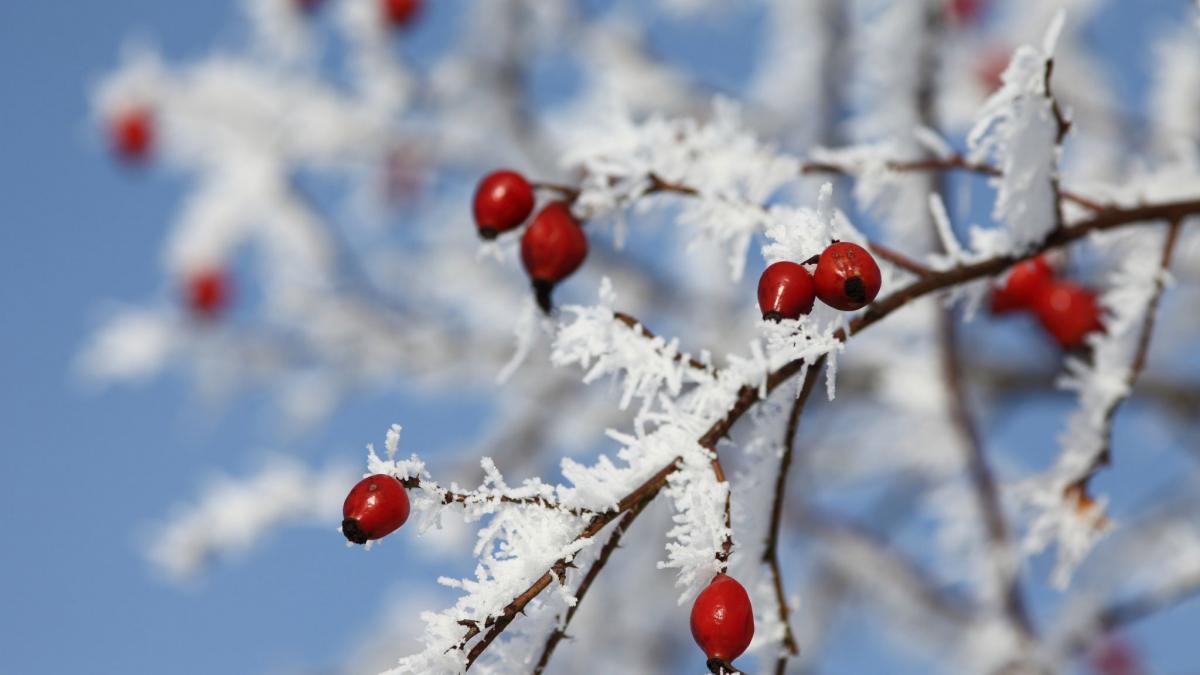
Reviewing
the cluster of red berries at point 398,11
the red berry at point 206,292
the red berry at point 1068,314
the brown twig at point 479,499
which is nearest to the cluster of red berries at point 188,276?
the red berry at point 206,292

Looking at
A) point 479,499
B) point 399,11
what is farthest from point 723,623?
point 399,11

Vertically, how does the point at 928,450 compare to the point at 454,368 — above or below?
below

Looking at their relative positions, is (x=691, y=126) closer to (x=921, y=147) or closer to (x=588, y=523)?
(x=588, y=523)

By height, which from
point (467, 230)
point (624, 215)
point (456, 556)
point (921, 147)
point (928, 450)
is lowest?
point (624, 215)

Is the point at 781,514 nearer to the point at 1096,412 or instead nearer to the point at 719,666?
the point at 719,666

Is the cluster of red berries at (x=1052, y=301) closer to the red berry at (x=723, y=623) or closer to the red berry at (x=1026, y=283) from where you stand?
the red berry at (x=1026, y=283)

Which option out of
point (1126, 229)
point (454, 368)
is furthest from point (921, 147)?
point (454, 368)

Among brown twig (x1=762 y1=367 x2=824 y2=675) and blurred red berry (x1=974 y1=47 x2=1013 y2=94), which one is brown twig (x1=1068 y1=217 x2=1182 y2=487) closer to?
brown twig (x1=762 y1=367 x2=824 y2=675)
